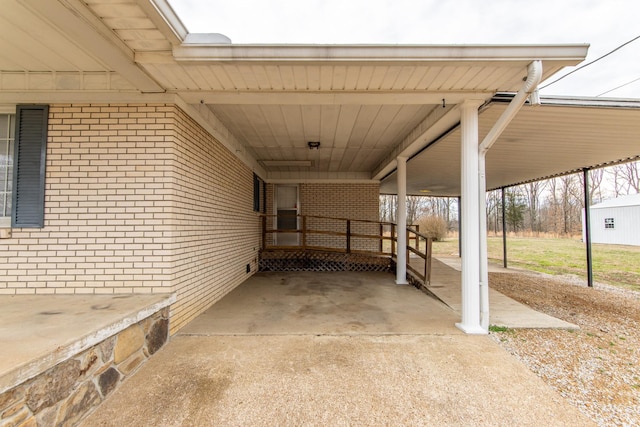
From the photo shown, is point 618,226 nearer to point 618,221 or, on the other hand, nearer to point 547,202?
point 618,221

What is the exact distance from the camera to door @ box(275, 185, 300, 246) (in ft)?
27.8

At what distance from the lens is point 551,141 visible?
461 cm

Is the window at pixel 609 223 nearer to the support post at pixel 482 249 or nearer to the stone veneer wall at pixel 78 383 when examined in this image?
the support post at pixel 482 249

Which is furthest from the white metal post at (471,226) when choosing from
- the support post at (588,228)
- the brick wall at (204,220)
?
the support post at (588,228)

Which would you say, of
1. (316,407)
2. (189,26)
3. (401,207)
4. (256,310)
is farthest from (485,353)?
(189,26)

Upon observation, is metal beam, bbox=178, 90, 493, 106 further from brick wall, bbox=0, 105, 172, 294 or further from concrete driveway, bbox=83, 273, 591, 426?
concrete driveway, bbox=83, 273, 591, 426

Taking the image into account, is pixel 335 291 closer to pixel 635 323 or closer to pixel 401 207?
pixel 401 207

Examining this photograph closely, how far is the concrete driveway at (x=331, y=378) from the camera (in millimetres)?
1780

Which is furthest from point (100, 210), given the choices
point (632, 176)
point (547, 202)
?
point (632, 176)

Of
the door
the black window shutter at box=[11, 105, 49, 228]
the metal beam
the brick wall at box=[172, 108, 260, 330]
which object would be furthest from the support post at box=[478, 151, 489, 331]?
the door

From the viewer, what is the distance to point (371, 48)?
234cm

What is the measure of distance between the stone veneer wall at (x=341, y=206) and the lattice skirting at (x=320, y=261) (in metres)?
0.65

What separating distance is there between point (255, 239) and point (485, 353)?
541 cm

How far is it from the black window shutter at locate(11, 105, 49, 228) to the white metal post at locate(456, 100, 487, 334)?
4.53 m
